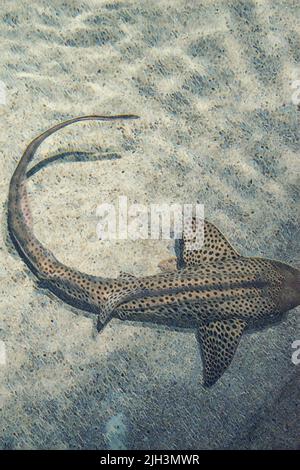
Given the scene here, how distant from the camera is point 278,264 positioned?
4652 millimetres

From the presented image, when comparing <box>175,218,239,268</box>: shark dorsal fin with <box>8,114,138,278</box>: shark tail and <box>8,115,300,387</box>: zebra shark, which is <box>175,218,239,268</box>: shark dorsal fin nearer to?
<box>8,115,300,387</box>: zebra shark

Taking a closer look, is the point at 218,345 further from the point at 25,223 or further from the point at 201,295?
the point at 25,223

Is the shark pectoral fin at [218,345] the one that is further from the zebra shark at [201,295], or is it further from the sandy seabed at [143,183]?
the sandy seabed at [143,183]

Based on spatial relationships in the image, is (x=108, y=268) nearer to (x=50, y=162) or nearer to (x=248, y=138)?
(x=50, y=162)

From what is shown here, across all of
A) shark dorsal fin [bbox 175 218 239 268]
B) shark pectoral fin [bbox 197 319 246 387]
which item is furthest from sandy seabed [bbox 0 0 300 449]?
shark dorsal fin [bbox 175 218 239 268]

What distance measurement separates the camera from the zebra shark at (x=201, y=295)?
4.38 meters

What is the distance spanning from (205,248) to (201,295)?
0.64 metres

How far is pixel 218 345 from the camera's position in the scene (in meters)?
4.40

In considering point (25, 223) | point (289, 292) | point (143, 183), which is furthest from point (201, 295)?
point (25, 223)

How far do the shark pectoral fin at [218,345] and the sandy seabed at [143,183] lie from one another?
4.3 inches

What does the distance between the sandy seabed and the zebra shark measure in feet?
0.57

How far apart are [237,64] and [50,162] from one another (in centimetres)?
277
